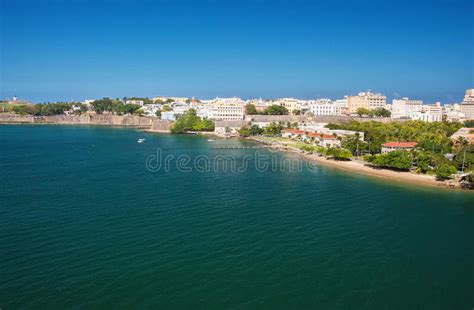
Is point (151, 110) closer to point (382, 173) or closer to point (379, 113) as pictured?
point (379, 113)

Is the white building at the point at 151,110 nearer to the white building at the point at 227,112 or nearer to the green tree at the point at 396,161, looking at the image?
the white building at the point at 227,112

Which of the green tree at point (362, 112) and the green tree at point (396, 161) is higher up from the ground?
the green tree at point (362, 112)

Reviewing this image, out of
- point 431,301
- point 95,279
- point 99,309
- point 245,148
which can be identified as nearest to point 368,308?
point 431,301

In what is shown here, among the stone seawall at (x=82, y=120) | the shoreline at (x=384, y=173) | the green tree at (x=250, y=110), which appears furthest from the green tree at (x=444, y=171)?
the stone seawall at (x=82, y=120)

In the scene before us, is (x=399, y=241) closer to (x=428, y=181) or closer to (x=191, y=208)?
(x=191, y=208)

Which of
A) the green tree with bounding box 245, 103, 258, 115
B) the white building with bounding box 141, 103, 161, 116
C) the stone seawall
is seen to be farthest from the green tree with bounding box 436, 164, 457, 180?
the white building with bounding box 141, 103, 161, 116

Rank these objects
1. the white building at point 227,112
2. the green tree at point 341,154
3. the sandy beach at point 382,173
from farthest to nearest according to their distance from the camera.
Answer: the white building at point 227,112 < the green tree at point 341,154 < the sandy beach at point 382,173
